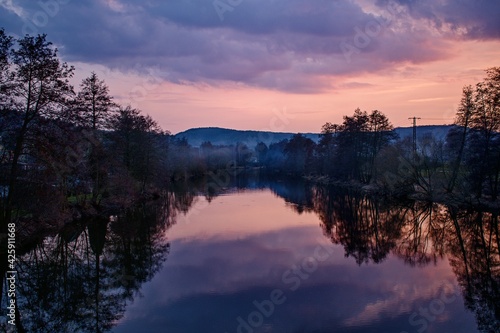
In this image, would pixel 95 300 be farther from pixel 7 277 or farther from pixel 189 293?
pixel 7 277

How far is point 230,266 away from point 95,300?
6.42m

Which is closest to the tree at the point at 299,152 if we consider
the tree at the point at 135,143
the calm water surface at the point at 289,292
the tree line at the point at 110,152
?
the tree line at the point at 110,152

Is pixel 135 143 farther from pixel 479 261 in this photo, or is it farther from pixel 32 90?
pixel 479 261

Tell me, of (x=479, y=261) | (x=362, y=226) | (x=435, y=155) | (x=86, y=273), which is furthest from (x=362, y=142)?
(x=86, y=273)

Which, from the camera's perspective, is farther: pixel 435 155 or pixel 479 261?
pixel 435 155

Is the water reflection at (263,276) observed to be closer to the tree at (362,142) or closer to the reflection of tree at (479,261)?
the reflection of tree at (479,261)

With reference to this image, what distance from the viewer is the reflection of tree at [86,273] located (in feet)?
39.1

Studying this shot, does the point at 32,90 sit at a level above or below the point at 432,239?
above

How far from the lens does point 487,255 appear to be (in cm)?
1889

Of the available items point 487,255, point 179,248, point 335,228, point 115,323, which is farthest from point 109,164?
point 487,255

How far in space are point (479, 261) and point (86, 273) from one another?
1774cm

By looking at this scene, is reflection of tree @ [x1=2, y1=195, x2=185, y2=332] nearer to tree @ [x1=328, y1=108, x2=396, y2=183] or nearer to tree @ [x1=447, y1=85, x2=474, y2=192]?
tree @ [x1=447, y1=85, x2=474, y2=192]

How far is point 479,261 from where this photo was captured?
58.9 ft

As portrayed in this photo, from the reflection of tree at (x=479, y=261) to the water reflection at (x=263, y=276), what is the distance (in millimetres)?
50
